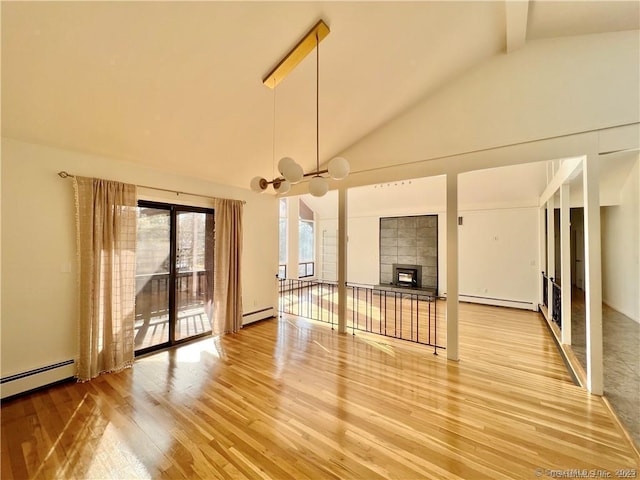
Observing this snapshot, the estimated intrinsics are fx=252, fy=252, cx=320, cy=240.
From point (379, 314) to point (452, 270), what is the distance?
8.05 ft

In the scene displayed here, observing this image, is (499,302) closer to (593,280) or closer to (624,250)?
(624,250)

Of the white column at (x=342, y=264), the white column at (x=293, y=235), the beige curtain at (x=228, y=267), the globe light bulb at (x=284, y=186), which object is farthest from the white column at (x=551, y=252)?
the white column at (x=293, y=235)

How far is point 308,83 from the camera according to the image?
2949mm

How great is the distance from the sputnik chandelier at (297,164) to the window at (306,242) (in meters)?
6.25

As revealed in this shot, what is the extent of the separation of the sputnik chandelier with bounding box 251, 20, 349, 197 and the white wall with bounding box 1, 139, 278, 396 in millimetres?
2327

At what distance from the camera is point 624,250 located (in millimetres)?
5102

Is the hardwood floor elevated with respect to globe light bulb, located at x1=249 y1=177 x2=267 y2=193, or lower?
lower

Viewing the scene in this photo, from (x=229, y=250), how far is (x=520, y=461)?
426 cm

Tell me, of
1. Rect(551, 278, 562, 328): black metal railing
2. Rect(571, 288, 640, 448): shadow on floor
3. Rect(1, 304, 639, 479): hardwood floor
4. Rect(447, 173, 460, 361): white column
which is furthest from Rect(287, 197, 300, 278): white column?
Rect(571, 288, 640, 448): shadow on floor

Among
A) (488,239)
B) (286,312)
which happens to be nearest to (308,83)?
(286,312)

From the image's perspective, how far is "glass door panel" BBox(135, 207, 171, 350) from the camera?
3623mm

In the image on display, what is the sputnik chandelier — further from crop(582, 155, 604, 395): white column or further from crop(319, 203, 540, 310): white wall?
crop(319, 203, 540, 310): white wall

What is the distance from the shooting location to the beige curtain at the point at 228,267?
4332 millimetres

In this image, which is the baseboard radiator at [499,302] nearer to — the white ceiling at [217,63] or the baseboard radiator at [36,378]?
the white ceiling at [217,63]
